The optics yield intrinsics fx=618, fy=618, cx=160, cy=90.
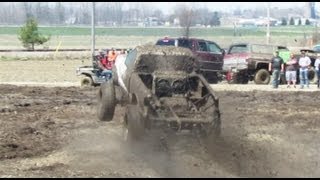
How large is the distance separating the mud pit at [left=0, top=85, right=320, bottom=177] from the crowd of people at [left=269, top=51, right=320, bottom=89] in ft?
22.0

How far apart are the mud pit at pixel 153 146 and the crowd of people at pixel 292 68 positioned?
6.70 metres

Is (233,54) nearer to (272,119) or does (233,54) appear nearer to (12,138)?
(272,119)

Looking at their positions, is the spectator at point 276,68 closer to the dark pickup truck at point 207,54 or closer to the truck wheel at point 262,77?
the truck wheel at point 262,77

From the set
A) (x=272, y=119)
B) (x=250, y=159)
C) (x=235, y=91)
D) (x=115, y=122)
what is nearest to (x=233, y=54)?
(x=235, y=91)

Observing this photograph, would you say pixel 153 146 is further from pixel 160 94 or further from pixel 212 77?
pixel 212 77

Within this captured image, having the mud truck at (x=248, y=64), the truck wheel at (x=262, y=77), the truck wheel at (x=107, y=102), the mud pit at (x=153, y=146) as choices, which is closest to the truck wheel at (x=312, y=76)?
the mud truck at (x=248, y=64)

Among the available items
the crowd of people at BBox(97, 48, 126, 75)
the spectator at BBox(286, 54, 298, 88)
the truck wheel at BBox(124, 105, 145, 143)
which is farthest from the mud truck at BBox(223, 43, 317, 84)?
the truck wheel at BBox(124, 105, 145, 143)

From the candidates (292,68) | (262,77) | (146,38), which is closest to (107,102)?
(292,68)

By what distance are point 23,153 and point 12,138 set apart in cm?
194

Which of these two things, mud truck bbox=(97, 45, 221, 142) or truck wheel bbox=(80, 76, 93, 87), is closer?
mud truck bbox=(97, 45, 221, 142)

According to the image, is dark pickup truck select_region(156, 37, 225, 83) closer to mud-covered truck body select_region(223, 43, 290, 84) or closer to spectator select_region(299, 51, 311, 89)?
mud-covered truck body select_region(223, 43, 290, 84)

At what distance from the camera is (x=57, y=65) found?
143ft

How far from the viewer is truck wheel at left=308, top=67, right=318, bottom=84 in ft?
103

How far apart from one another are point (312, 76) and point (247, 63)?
3.96 metres
